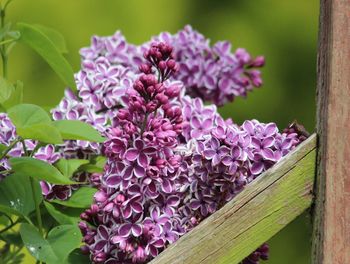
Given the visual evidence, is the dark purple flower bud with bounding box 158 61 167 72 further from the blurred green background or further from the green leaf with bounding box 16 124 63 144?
the blurred green background

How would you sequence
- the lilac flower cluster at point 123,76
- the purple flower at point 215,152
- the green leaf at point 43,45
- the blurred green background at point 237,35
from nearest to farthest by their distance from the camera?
the purple flower at point 215,152 < the green leaf at point 43,45 < the lilac flower cluster at point 123,76 < the blurred green background at point 237,35

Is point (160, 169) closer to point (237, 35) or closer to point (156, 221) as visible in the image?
point (156, 221)

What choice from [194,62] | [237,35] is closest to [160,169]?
[194,62]

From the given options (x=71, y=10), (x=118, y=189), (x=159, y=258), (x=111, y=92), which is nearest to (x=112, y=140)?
(x=118, y=189)

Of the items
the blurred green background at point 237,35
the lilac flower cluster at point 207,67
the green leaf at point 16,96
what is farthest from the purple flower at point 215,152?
the blurred green background at point 237,35

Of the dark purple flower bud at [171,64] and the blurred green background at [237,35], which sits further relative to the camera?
the blurred green background at [237,35]

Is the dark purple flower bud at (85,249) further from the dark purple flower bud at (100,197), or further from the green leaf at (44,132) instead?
the green leaf at (44,132)
